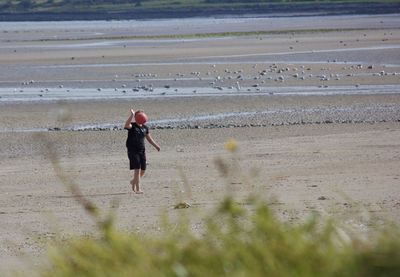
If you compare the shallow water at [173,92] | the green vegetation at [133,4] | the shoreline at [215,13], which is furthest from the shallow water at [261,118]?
the green vegetation at [133,4]

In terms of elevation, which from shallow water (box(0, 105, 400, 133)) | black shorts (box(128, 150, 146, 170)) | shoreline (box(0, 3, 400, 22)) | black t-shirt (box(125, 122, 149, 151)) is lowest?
shoreline (box(0, 3, 400, 22))

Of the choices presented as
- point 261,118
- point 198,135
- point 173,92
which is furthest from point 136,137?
point 173,92

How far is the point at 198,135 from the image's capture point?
1783 cm

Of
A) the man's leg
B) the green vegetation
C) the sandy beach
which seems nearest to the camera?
Result: the sandy beach

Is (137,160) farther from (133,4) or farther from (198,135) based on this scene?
(133,4)

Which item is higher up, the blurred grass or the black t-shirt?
the blurred grass

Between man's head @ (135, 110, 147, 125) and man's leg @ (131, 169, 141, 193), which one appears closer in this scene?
man's leg @ (131, 169, 141, 193)

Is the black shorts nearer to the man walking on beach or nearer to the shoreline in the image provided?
the man walking on beach

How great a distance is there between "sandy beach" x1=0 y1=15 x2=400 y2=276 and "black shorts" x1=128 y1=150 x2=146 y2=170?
40cm

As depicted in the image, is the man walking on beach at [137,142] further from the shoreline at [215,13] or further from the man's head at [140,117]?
the shoreline at [215,13]

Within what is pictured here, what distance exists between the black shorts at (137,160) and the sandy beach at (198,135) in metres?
0.40

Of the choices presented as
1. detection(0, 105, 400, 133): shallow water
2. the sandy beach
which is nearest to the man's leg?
the sandy beach

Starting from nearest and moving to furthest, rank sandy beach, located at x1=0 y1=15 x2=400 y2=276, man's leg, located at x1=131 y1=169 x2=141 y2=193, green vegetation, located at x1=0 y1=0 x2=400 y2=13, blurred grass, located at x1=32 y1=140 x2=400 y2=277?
1. blurred grass, located at x1=32 y1=140 x2=400 y2=277
2. sandy beach, located at x1=0 y1=15 x2=400 y2=276
3. man's leg, located at x1=131 y1=169 x2=141 y2=193
4. green vegetation, located at x1=0 y1=0 x2=400 y2=13

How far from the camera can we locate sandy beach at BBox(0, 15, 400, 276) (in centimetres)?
943
